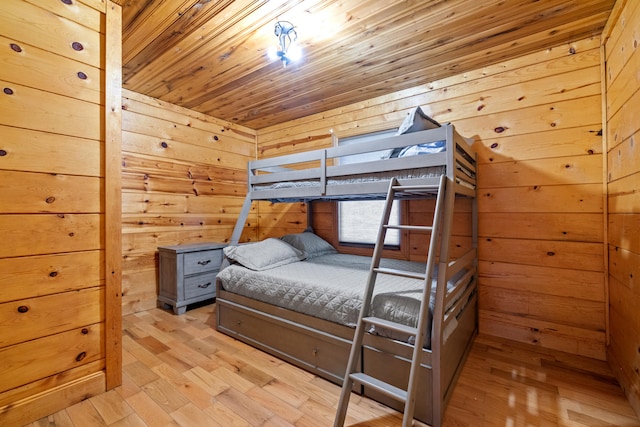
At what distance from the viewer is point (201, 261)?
2.88 metres

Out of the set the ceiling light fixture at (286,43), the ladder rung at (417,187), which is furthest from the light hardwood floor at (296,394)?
the ceiling light fixture at (286,43)

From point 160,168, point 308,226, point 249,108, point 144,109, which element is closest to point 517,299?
point 308,226

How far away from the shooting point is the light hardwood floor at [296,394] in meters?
1.37

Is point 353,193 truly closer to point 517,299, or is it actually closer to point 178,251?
point 517,299

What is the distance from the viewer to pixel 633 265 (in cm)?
146

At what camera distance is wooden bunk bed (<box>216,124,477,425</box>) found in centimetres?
138

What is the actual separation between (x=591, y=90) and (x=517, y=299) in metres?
1.61

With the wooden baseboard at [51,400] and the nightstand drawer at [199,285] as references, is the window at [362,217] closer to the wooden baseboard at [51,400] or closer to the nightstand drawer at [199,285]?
the nightstand drawer at [199,285]

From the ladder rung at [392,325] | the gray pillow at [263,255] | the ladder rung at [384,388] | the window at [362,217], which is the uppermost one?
Result: the window at [362,217]

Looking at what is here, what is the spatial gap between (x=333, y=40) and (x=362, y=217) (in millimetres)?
1746

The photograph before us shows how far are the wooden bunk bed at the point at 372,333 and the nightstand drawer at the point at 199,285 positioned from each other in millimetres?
→ 607

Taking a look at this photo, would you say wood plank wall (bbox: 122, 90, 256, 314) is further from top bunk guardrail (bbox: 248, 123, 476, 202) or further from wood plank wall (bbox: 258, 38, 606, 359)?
wood plank wall (bbox: 258, 38, 606, 359)

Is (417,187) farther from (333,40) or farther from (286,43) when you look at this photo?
(286,43)

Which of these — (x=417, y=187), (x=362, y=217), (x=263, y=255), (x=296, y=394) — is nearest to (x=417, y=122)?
(x=417, y=187)
